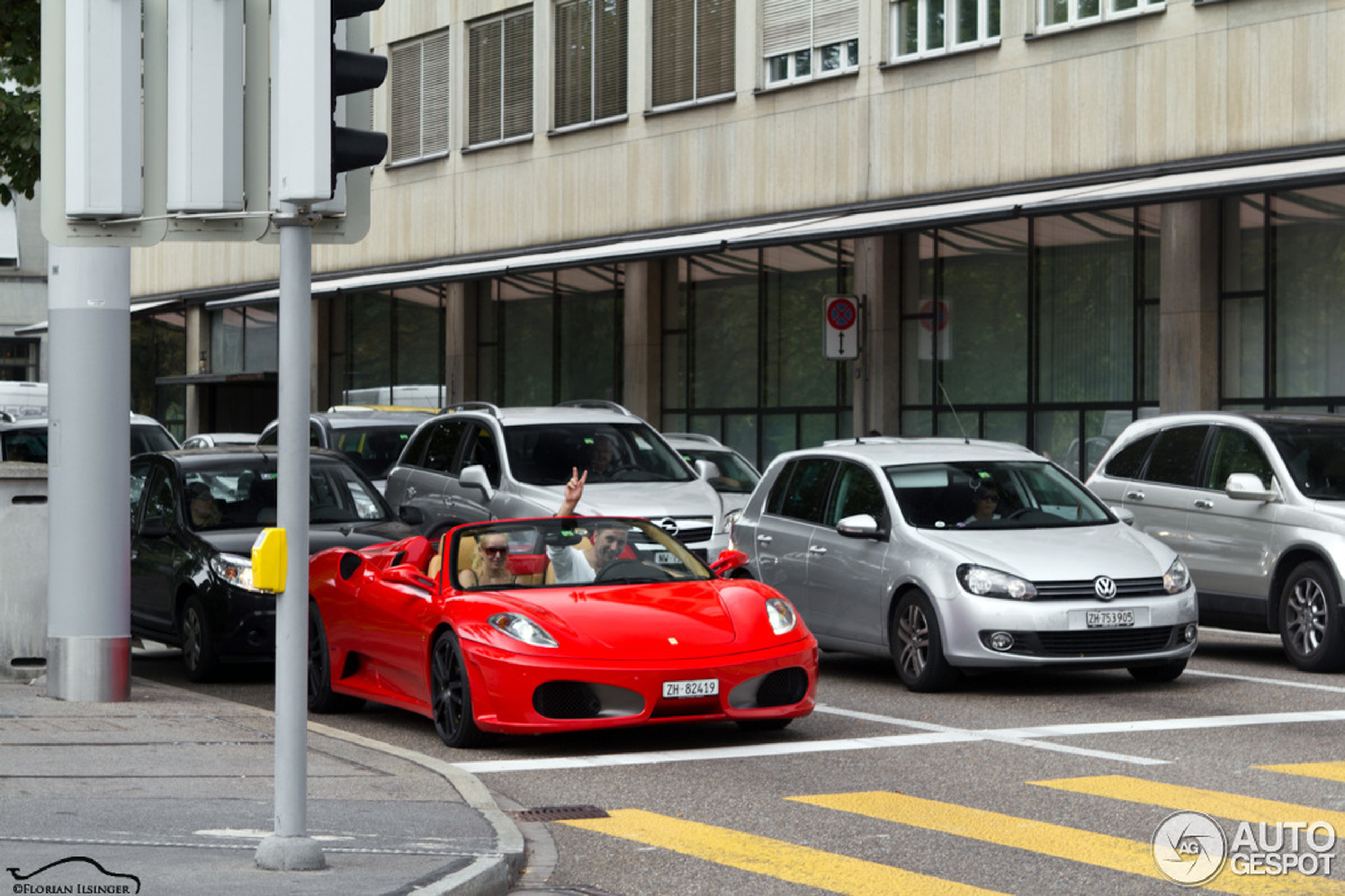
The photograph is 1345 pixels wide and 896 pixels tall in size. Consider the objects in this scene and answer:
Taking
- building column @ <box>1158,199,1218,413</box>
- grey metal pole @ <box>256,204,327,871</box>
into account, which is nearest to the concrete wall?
building column @ <box>1158,199,1218,413</box>

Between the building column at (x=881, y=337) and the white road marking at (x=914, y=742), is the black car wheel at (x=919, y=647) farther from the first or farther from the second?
the building column at (x=881, y=337)

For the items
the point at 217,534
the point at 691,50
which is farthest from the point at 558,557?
the point at 691,50

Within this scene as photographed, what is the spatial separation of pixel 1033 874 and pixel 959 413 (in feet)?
72.9

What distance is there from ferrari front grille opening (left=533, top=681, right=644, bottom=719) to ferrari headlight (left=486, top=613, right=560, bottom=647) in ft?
0.71

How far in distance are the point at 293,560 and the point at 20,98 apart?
11.2m

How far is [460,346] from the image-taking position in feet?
131

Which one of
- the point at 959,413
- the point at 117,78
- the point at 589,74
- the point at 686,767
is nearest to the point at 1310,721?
the point at 686,767

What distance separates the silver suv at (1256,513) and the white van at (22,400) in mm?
14599

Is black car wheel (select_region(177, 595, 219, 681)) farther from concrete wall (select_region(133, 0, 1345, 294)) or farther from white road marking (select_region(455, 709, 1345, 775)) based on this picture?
concrete wall (select_region(133, 0, 1345, 294))

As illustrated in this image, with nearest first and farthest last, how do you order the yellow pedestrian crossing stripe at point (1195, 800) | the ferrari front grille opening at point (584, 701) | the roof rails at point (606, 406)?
the yellow pedestrian crossing stripe at point (1195, 800) → the ferrari front grille opening at point (584, 701) → the roof rails at point (606, 406)

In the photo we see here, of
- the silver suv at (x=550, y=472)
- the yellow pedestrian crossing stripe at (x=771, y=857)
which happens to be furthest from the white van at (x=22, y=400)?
the yellow pedestrian crossing stripe at (x=771, y=857)

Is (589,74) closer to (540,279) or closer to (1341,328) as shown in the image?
(540,279)

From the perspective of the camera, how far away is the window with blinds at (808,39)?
30141 mm

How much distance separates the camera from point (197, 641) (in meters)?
14.1
